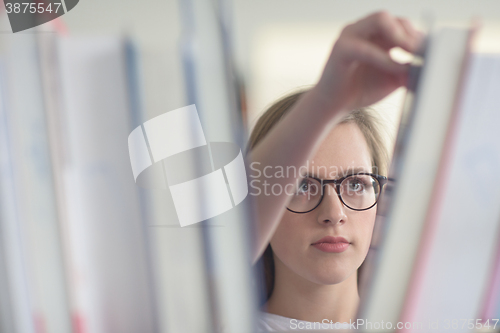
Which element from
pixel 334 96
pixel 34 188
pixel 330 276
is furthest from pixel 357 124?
pixel 34 188

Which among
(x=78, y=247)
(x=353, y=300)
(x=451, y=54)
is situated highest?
(x=451, y=54)

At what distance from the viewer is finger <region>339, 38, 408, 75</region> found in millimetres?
332

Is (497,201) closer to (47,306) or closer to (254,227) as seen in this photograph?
(254,227)

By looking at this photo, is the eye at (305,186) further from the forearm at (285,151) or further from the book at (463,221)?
the book at (463,221)

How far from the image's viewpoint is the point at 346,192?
1.29ft

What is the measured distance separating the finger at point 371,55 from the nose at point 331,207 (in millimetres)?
133

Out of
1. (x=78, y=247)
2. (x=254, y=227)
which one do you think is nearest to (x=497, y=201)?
(x=254, y=227)

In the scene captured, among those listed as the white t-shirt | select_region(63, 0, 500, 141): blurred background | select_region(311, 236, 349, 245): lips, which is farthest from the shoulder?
select_region(63, 0, 500, 141): blurred background

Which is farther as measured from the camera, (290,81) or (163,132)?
(290,81)

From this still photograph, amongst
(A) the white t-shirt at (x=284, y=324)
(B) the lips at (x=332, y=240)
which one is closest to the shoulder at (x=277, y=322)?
(A) the white t-shirt at (x=284, y=324)

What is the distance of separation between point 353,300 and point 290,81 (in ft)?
0.89

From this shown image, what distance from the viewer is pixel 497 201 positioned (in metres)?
0.31

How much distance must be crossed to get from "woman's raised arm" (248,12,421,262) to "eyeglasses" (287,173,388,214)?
1 cm

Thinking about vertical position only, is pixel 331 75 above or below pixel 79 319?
above
